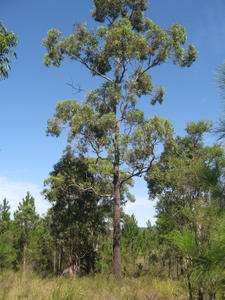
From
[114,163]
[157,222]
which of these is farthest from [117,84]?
[157,222]

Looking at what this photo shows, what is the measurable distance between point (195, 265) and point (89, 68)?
16.4 m

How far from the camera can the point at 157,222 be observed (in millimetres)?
27891

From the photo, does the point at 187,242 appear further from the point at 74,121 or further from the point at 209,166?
the point at 74,121

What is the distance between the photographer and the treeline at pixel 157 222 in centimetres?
289

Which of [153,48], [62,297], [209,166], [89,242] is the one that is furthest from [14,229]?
[209,166]

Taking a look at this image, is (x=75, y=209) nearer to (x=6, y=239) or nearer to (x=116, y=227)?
(x=116, y=227)

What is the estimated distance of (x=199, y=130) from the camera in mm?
20719

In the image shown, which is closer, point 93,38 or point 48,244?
point 93,38

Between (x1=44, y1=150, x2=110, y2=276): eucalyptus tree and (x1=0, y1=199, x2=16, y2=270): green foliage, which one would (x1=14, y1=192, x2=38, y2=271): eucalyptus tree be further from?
(x1=44, y1=150, x2=110, y2=276): eucalyptus tree

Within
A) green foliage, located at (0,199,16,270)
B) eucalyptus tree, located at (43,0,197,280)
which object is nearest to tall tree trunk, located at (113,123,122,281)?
eucalyptus tree, located at (43,0,197,280)

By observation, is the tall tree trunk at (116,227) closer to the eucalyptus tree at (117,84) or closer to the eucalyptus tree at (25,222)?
the eucalyptus tree at (117,84)

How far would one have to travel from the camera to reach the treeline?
114 inches

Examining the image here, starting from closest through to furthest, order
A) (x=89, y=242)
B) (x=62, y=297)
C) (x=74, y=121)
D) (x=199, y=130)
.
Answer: (x=62, y=297)
(x=74, y=121)
(x=199, y=130)
(x=89, y=242)

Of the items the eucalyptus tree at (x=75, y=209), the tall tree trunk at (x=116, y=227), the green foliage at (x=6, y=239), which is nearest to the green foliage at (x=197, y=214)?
the tall tree trunk at (x=116, y=227)
